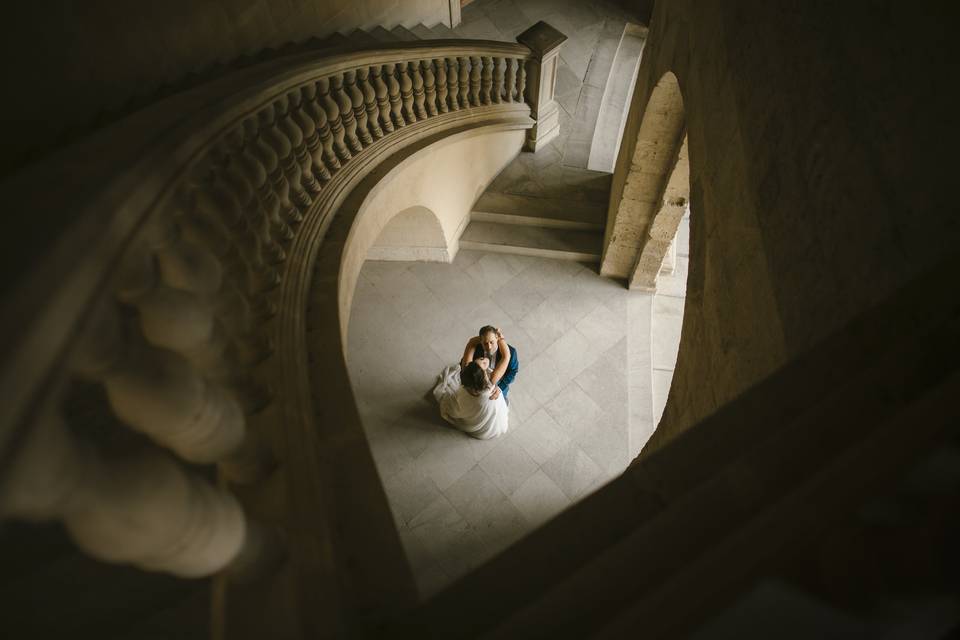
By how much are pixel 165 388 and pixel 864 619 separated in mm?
1367

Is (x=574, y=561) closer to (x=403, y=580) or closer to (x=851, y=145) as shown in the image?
(x=403, y=580)

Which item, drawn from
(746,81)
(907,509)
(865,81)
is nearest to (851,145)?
(865,81)

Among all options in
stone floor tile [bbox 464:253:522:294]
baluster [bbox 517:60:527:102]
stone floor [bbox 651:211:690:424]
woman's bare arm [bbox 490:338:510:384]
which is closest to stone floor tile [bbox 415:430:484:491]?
woman's bare arm [bbox 490:338:510:384]

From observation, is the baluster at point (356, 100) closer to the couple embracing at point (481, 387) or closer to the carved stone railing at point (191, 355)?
the carved stone railing at point (191, 355)

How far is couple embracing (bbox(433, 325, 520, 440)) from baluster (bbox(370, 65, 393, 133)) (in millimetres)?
2005

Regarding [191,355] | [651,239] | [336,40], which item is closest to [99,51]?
[336,40]

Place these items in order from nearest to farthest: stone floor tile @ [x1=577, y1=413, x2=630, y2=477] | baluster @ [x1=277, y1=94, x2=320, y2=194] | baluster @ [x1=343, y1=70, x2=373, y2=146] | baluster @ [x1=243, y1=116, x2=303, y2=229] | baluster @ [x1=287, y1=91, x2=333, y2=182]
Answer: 1. baluster @ [x1=243, y1=116, x2=303, y2=229]
2. baluster @ [x1=277, y1=94, x2=320, y2=194]
3. baluster @ [x1=287, y1=91, x2=333, y2=182]
4. baluster @ [x1=343, y1=70, x2=373, y2=146]
5. stone floor tile @ [x1=577, y1=413, x2=630, y2=477]

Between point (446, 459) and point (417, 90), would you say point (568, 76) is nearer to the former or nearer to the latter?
point (417, 90)

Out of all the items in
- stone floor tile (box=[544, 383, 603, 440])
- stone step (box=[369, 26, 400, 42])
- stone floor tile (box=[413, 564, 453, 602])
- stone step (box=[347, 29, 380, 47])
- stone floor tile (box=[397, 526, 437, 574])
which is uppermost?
stone step (box=[369, 26, 400, 42])

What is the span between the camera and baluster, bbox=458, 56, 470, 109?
549 cm

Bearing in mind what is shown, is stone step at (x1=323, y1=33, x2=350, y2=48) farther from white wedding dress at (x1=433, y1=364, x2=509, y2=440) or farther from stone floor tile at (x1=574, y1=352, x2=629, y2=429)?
stone floor tile at (x1=574, y1=352, x2=629, y2=429)

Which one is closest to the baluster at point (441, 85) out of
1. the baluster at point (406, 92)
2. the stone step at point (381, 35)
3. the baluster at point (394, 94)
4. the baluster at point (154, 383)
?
the baluster at point (406, 92)

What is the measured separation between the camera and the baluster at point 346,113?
3805 mm

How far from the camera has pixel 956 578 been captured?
0.80 m
